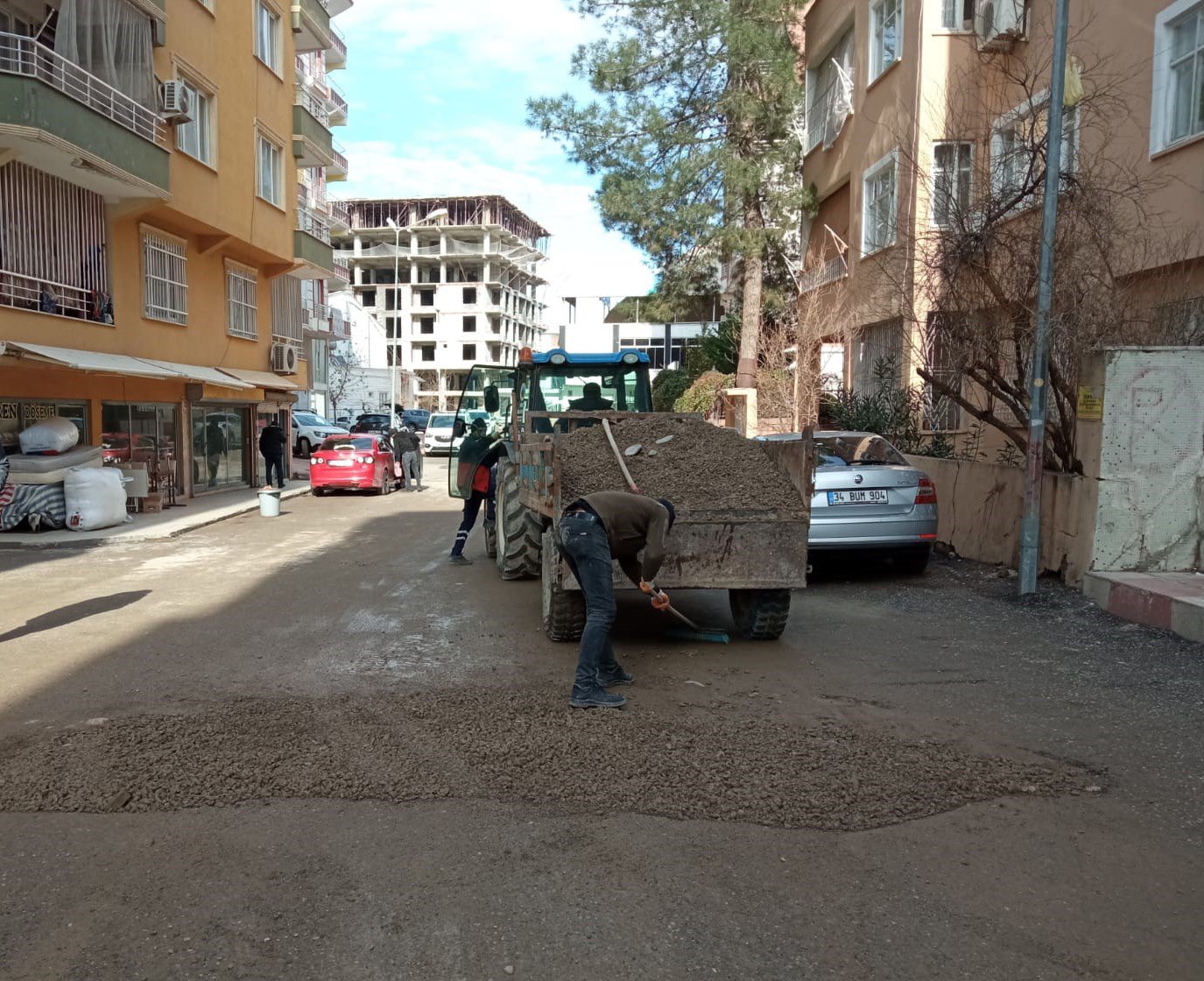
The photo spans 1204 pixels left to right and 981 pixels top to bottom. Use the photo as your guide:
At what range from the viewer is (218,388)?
70.8ft

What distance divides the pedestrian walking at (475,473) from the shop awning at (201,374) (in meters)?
8.58

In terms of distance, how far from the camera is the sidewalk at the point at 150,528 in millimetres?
13680

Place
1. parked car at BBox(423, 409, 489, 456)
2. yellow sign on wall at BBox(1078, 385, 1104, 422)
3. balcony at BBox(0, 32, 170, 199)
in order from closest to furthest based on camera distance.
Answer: yellow sign on wall at BBox(1078, 385, 1104, 422) → balcony at BBox(0, 32, 170, 199) → parked car at BBox(423, 409, 489, 456)

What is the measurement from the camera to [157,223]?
18891 mm

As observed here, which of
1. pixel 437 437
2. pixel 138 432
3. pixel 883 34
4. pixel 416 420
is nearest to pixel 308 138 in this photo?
pixel 138 432

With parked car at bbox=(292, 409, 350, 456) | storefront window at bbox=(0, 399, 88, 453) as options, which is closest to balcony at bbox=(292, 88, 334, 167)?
parked car at bbox=(292, 409, 350, 456)

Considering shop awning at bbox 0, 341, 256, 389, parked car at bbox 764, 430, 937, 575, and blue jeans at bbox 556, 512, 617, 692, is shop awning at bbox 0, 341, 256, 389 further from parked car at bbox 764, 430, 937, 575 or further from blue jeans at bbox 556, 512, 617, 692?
blue jeans at bbox 556, 512, 617, 692

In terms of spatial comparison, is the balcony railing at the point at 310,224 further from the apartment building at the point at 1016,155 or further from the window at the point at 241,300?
the apartment building at the point at 1016,155

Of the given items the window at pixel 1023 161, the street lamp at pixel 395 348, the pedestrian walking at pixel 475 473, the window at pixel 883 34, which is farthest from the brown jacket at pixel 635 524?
the street lamp at pixel 395 348

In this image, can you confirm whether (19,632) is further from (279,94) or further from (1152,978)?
(279,94)

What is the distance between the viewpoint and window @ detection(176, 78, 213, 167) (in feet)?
63.3

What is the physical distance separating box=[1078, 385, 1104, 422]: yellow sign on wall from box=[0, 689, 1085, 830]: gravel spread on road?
5.00 metres

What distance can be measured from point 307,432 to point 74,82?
23.0 m

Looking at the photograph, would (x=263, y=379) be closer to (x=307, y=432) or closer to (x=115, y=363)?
(x=115, y=363)
